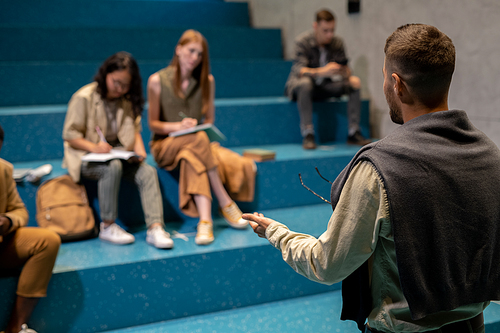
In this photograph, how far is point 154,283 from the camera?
1970 mm

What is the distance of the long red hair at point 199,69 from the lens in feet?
8.21

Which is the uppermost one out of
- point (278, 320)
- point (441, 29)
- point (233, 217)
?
point (441, 29)

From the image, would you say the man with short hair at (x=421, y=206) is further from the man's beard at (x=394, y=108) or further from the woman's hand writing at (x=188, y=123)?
the woman's hand writing at (x=188, y=123)

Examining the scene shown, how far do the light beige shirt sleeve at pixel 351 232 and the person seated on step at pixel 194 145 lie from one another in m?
1.34

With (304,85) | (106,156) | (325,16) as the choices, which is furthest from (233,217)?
(325,16)

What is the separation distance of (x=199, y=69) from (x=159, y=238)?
105cm

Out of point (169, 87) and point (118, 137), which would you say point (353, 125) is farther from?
point (118, 137)

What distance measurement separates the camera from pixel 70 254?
2.03 meters

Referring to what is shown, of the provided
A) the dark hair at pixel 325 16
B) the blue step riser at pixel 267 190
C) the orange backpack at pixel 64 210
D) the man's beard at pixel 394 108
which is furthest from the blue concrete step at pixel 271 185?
the man's beard at pixel 394 108

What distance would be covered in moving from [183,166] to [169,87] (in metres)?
0.52

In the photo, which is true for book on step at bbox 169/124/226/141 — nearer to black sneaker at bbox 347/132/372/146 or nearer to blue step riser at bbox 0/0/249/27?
black sneaker at bbox 347/132/372/146

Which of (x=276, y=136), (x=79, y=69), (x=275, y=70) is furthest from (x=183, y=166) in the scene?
(x=275, y=70)

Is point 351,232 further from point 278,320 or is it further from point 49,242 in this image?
point 49,242

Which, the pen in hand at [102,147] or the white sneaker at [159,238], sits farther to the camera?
the pen in hand at [102,147]
